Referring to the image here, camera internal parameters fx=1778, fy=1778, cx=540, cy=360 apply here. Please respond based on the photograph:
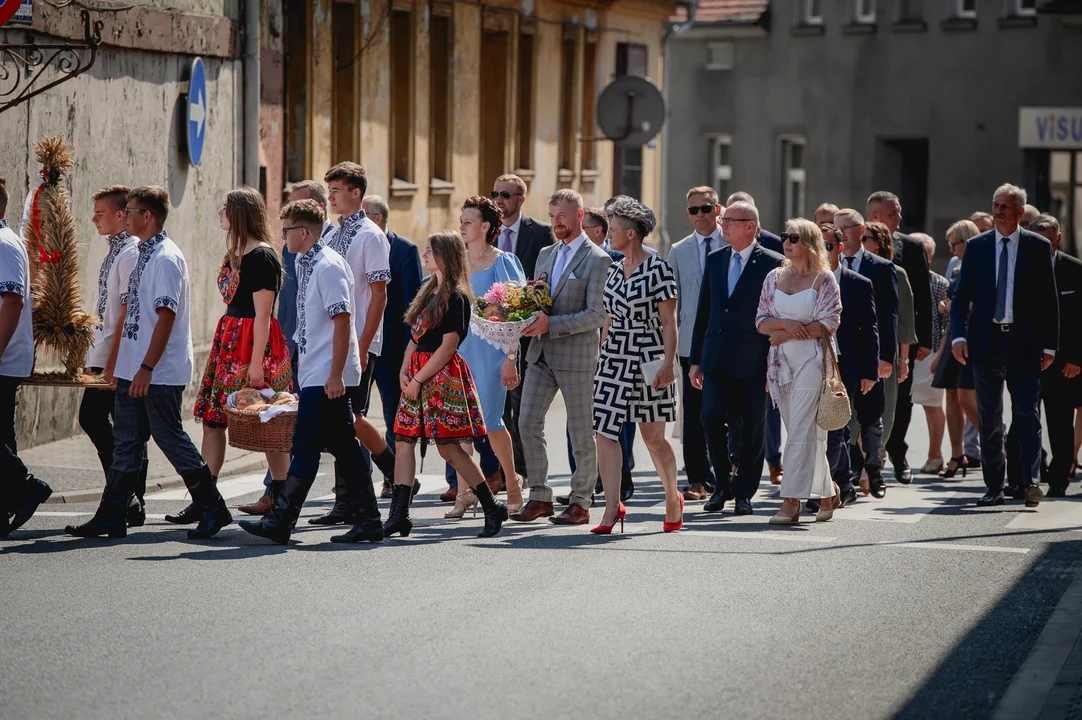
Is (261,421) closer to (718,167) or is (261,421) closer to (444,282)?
(444,282)

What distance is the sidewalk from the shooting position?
1156cm

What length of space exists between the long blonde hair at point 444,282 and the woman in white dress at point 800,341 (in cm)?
208

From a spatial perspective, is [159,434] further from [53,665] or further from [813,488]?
[813,488]

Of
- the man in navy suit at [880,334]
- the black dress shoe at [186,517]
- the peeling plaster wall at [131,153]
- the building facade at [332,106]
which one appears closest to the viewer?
the black dress shoe at [186,517]

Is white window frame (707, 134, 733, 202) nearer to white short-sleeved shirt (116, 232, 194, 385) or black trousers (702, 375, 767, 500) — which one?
Result: black trousers (702, 375, 767, 500)

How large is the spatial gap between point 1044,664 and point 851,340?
15.7 ft

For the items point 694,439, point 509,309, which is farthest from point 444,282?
point 694,439

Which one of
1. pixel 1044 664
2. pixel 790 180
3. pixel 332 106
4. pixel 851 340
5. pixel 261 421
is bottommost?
pixel 1044 664

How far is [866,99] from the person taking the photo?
3966 centimetres

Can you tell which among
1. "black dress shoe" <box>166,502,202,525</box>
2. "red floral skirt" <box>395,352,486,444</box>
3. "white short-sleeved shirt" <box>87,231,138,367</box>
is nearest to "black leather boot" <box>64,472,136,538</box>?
"black dress shoe" <box>166,502,202,525</box>

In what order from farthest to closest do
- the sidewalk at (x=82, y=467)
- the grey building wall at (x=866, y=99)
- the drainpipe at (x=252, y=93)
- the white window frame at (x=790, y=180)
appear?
the white window frame at (x=790, y=180), the grey building wall at (x=866, y=99), the drainpipe at (x=252, y=93), the sidewalk at (x=82, y=467)

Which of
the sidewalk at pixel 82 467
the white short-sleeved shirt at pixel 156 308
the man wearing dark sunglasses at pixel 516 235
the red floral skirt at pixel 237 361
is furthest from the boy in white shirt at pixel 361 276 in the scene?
the sidewalk at pixel 82 467

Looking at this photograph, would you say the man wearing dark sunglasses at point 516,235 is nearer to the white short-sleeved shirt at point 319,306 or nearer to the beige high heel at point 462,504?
the beige high heel at point 462,504

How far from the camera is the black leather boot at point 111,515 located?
9.35 metres
